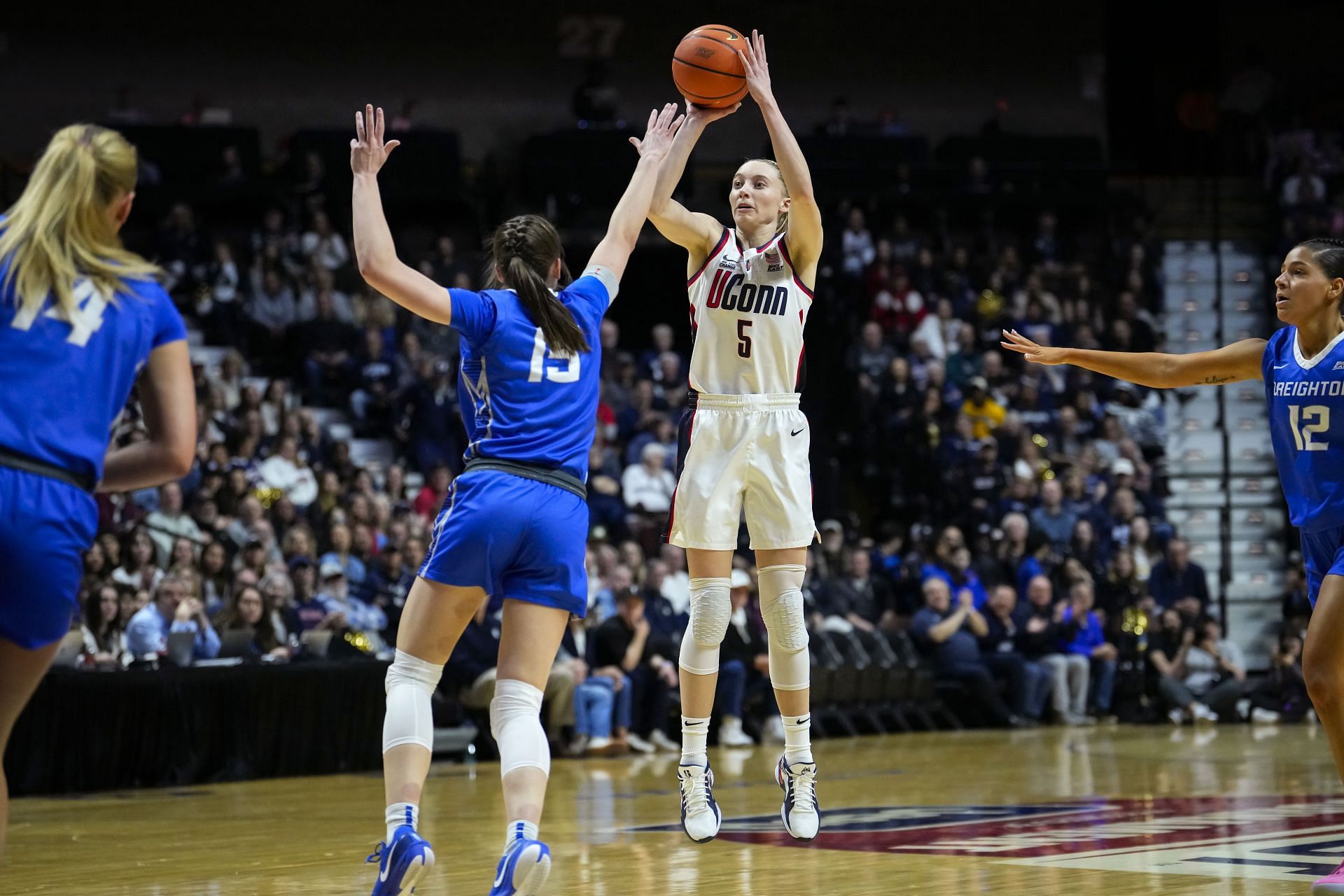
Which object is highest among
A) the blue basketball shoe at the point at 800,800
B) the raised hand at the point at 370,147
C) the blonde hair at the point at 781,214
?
the blonde hair at the point at 781,214

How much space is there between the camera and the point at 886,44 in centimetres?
2269

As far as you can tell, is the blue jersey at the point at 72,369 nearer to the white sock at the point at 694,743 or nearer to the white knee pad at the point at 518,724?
the white knee pad at the point at 518,724

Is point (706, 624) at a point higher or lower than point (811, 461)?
lower

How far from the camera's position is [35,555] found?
3512 millimetres

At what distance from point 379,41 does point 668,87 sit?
11.9ft

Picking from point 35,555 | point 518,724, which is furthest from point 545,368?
A: point 35,555

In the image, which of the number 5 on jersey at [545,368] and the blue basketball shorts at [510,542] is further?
the number 5 on jersey at [545,368]

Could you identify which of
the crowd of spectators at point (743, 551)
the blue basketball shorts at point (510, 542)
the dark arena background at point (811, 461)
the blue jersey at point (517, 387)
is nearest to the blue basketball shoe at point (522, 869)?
the blue basketball shorts at point (510, 542)

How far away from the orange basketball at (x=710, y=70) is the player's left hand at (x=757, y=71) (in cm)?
5

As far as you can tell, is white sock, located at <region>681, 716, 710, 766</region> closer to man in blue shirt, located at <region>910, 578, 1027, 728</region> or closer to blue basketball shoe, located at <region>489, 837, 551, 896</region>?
blue basketball shoe, located at <region>489, 837, 551, 896</region>

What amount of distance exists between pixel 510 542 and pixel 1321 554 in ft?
9.13

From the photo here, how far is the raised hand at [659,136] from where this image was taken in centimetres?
556

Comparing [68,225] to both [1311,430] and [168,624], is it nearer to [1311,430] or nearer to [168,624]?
[1311,430]

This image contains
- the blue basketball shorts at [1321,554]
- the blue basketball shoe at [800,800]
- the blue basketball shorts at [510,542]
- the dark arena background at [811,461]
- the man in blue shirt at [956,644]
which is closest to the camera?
the blue basketball shorts at [510,542]
